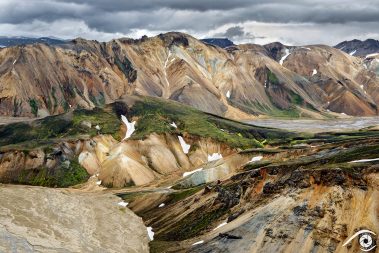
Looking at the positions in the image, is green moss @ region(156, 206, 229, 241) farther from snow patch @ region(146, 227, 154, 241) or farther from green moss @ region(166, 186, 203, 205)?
green moss @ region(166, 186, 203, 205)

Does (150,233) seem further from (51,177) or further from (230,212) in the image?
(51,177)

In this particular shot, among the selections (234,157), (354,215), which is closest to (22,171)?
(234,157)

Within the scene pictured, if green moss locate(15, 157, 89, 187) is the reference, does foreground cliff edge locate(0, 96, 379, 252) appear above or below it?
above

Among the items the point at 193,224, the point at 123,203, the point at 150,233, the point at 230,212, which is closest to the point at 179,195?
the point at 123,203

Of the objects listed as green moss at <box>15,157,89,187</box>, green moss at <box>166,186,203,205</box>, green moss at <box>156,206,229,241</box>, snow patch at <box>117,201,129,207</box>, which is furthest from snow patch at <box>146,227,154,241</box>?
green moss at <box>15,157,89,187</box>

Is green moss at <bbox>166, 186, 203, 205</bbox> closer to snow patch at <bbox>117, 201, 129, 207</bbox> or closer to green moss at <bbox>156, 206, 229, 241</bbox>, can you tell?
snow patch at <bbox>117, 201, 129, 207</bbox>

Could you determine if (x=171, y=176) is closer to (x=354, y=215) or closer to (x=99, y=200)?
(x=99, y=200)

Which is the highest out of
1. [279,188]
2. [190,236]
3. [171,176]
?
[279,188]

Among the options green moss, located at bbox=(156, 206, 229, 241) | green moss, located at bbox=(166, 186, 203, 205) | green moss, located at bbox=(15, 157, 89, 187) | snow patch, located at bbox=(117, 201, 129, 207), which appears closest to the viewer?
green moss, located at bbox=(156, 206, 229, 241)
